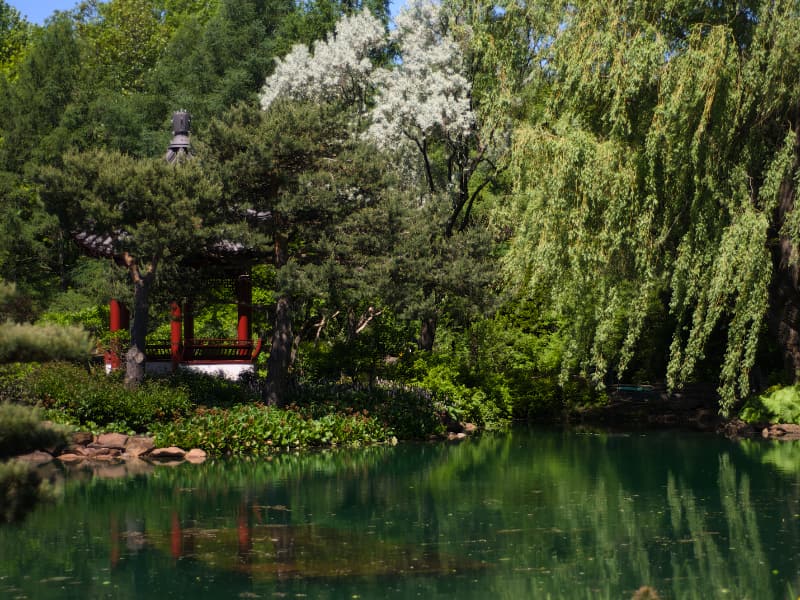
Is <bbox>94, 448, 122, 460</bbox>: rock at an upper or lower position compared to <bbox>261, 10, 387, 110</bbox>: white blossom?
lower

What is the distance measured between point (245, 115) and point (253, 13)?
21.1 m

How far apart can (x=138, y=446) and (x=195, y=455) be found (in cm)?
107

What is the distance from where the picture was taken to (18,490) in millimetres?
7328

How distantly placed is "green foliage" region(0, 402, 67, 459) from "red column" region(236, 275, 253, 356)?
16.2m

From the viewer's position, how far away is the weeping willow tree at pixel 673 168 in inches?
783

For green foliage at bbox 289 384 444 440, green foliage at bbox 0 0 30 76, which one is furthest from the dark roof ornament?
green foliage at bbox 0 0 30 76

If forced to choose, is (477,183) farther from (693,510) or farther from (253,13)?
(693,510)

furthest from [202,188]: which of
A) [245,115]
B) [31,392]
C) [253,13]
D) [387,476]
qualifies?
[253,13]

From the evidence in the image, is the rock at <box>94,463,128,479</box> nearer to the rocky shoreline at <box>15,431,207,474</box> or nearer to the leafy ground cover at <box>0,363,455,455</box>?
the rocky shoreline at <box>15,431,207,474</box>

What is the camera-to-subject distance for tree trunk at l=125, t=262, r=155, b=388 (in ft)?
69.4

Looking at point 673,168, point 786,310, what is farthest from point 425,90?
point 786,310

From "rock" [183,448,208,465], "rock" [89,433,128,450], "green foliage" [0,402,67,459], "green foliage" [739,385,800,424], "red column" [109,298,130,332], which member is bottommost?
"rock" [183,448,208,465]

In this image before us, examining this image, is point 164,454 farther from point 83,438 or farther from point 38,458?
point 38,458

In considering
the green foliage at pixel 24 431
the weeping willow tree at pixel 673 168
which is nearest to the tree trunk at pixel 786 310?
the weeping willow tree at pixel 673 168
